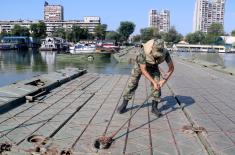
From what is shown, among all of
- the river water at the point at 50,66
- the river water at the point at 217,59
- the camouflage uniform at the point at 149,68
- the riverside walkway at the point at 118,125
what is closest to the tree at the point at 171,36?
the camouflage uniform at the point at 149,68

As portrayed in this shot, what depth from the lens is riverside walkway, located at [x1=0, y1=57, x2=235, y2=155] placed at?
13.9ft

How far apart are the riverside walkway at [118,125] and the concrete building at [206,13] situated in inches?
7173

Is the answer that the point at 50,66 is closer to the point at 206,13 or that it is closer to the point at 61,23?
the point at 61,23

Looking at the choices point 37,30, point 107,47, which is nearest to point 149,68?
point 107,47

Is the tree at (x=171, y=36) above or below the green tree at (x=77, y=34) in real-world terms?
below

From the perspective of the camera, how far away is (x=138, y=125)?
5.32 meters

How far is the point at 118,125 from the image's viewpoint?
Answer: 5270 mm

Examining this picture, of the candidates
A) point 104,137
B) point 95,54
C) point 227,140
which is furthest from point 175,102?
point 95,54

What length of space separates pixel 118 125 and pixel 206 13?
190 meters

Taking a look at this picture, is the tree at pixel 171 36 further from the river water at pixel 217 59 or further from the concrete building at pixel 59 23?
the concrete building at pixel 59 23

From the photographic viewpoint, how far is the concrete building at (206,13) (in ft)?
601

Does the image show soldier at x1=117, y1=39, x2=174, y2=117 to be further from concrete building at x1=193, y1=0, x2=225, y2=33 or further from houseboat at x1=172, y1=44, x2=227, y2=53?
concrete building at x1=193, y1=0, x2=225, y2=33

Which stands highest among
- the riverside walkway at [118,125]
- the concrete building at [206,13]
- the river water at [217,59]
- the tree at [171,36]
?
the concrete building at [206,13]

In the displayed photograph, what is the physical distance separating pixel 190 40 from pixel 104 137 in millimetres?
127571
